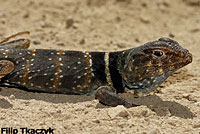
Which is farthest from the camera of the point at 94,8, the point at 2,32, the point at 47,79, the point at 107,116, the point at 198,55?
the point at 94,8

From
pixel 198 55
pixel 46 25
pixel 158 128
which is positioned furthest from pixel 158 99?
pixel 46 25

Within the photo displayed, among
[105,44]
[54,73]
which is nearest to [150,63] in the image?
[54,73]

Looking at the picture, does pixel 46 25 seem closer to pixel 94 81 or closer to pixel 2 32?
pixel 2 32

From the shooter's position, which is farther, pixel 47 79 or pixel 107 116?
pixel 47 79

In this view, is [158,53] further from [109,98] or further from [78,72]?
[78,72]

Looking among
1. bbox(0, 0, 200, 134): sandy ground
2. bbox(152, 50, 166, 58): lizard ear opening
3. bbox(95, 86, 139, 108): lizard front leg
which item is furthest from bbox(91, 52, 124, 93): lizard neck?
bbox(152, 50, 166, 58): lizard ear opening

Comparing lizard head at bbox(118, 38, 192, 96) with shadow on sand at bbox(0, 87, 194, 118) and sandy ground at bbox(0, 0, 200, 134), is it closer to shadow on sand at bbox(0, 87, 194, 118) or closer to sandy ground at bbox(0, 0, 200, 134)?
shadow on sand at bbox(0, 87, 194, 118)

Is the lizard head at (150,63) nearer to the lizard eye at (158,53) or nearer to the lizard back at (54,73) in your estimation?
the lizard eye at (158,53)
